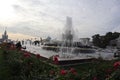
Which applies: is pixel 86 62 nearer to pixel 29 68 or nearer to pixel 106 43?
pixel 29 68

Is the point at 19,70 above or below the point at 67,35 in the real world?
below

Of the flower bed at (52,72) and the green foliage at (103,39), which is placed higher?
the green foliage at (103,39)

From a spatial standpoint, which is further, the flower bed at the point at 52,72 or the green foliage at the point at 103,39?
the green foliage at the point at 103,39

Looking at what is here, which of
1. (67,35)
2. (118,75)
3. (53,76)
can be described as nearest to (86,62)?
(53,76)

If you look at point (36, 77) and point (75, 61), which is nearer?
point (36, 77)

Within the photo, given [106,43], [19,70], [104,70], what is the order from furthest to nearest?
[106,43], [19,70], [104,70]

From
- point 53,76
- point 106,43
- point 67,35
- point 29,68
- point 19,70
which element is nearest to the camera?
point 53,76

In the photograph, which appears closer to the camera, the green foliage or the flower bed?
the flower bed

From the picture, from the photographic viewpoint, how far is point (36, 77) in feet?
19.5

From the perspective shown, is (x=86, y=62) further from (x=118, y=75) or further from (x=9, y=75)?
(x=118, y=75)

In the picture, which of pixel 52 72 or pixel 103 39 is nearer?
pixel 52 72

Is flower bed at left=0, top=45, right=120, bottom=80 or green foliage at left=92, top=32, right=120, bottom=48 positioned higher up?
green foliage at left=92, top=32, right=120, bottom=48

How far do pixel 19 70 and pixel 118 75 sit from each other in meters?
4.39

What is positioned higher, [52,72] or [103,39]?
[103,39]
